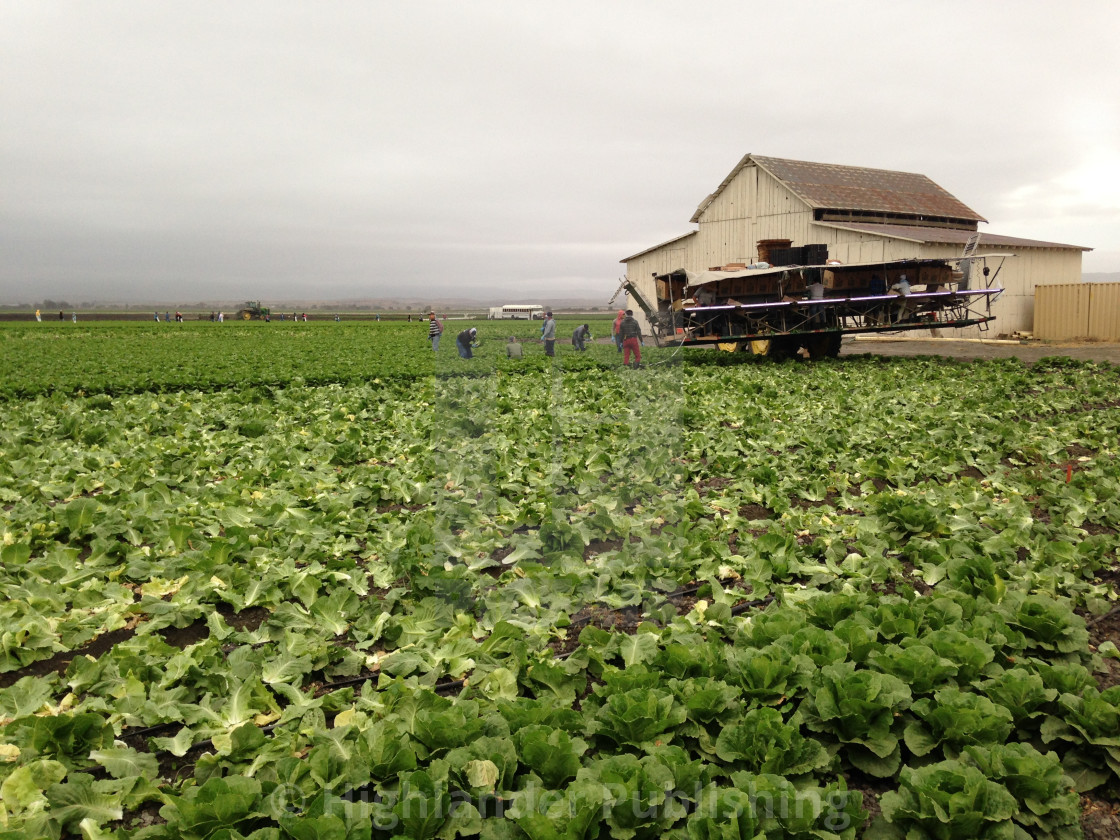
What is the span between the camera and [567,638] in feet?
14.5

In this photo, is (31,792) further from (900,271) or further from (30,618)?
(900,271)

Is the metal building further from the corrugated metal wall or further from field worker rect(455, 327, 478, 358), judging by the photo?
field worker rect(455, 327, 478, 358)

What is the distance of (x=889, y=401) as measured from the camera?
12.9m

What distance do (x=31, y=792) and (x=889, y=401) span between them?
13304 mm

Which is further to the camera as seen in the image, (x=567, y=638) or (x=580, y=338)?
(x=580, y=338)

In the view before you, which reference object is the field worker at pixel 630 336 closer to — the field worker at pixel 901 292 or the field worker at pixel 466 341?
the field worker at pixel 466 341

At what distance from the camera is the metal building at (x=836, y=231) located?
3059 cm

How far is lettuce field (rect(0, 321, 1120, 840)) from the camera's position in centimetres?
259

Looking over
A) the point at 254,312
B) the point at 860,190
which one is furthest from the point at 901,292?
the point at 254,312

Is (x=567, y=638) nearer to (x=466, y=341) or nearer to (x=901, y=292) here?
(x=466, y=341)

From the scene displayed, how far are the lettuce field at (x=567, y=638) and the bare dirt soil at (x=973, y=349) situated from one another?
712 inches

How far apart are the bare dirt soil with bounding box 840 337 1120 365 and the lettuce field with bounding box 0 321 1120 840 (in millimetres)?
18073

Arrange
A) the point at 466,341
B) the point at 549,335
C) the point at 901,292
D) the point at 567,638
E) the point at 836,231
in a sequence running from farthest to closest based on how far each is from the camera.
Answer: the point at 836,231, the point at 549,335, the point at 901,292, the point at 466,341, the point at 567,638

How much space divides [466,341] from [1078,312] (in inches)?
1126
